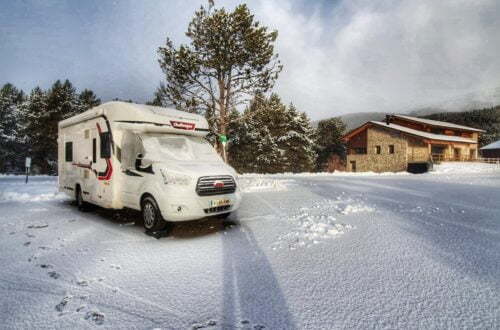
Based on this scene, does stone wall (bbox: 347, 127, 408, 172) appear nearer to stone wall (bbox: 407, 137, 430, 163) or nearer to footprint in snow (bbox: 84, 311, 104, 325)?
stone wall (bbox: 407, 137, 430, 163)

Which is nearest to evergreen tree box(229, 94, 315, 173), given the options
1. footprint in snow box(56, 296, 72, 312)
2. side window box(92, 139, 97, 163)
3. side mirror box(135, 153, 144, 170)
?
side window box(92, 139, 97, 163)

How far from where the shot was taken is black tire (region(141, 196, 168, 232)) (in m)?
5.61

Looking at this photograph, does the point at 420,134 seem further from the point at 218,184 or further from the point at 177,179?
the point at 177,179

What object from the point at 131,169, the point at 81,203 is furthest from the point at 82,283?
the point at 81,203

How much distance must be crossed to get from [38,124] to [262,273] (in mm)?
47505

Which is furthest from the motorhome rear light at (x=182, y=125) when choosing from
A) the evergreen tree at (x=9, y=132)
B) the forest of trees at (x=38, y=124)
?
the evergreen tree at (x=9, y=132)

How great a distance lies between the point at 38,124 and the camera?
3966cm

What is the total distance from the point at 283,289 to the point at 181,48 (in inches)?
705

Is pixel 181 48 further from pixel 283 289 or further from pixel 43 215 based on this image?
pixel 283 289

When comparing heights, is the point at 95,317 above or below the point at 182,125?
below

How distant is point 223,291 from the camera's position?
3197 mm

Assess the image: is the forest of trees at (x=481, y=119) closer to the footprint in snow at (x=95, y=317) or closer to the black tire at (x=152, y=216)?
the black tire at (x=152, y=216)

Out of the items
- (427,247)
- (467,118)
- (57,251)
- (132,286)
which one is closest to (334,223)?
(427,247)

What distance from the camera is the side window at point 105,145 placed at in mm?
6827
